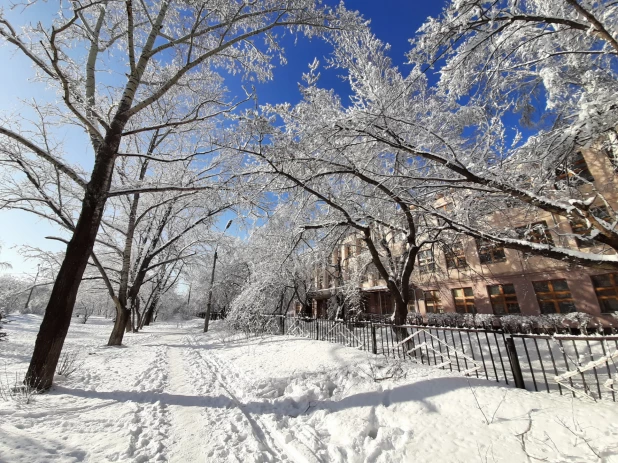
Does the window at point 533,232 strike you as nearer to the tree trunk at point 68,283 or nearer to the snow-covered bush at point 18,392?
the tree trunk at point 68,283

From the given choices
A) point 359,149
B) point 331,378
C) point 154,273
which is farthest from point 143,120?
point 154,273

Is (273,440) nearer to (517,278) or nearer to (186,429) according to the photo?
(186,429)

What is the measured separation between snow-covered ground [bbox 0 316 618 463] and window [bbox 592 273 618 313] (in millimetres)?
16568

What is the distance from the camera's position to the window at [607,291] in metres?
14.0

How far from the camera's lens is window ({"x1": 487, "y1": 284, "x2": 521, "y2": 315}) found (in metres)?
17.7

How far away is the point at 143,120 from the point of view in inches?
350

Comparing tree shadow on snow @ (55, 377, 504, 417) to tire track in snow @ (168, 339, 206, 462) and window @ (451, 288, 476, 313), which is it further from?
window @ (451, 288, 476, 313)

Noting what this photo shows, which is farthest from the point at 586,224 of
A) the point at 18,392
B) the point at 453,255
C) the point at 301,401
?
the point at 18,392

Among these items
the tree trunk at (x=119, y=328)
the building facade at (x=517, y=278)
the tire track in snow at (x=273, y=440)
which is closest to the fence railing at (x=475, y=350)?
Result: the tire track in snow at (x=273, y=440)

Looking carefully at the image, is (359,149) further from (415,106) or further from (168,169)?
(168,169)

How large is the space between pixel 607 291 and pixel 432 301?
407 inches

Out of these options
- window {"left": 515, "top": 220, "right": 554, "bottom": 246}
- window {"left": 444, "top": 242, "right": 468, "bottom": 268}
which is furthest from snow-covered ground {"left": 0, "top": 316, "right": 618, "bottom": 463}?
window {"left": 444, "top": 242, "right": 468, "bottom": 268}

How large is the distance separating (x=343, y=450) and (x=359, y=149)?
6006 millimetres

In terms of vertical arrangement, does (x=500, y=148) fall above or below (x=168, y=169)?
below
